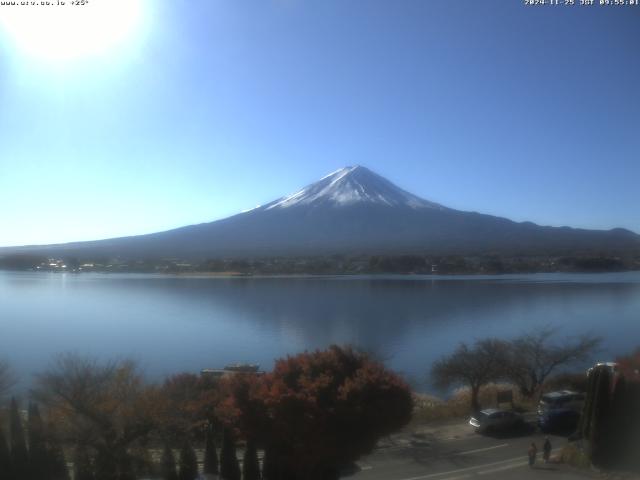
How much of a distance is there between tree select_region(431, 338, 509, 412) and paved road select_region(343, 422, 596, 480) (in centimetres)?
270

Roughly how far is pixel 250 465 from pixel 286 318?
14.9m

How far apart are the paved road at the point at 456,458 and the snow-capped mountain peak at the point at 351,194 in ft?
185

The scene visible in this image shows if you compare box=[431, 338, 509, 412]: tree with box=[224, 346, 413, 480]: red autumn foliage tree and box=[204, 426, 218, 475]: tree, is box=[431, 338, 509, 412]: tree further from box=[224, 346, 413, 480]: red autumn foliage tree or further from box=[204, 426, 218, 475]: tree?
box=[204, 426, 218, 475]: tree

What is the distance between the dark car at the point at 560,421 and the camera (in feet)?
24.2

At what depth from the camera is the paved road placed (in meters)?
5.71

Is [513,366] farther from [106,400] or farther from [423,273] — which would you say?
[423,273]

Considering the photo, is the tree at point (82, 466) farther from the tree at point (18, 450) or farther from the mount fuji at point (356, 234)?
the mount fuji at point (356, 234)

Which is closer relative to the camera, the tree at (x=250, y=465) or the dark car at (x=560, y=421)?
the tree at (x=250, y=465)

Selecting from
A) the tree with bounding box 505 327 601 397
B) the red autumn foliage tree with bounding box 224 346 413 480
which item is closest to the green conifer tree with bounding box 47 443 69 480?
the red autumn foliage tree with bounding box 224 346 413 480

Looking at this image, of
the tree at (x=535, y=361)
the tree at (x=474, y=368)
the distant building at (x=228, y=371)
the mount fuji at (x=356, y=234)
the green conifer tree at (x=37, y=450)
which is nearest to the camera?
the green conifer tree at (x=37, y=450)

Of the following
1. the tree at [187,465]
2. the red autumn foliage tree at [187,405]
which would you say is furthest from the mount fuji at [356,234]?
the tree at [187,465]

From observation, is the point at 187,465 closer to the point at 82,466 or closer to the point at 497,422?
the point at 82,466

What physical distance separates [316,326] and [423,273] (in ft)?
84.7

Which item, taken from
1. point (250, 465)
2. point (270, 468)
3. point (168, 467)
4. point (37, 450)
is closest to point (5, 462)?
point (37, 450)
